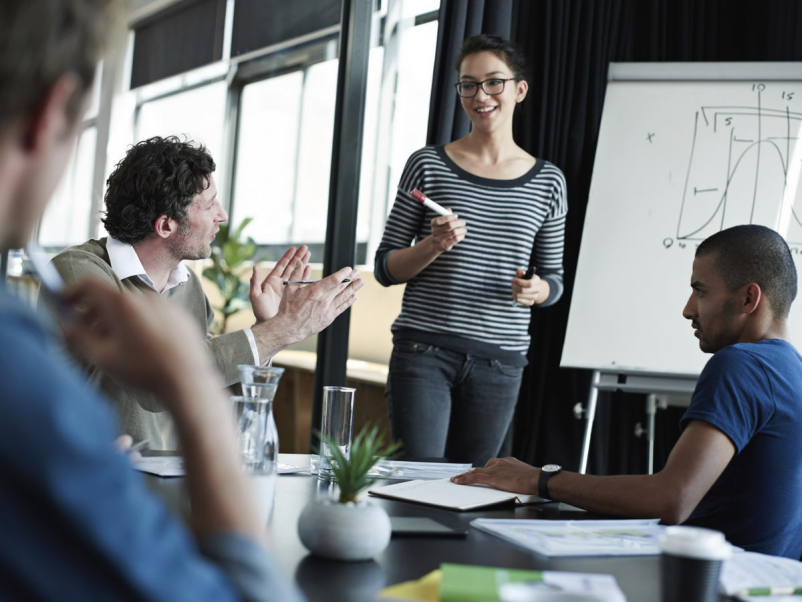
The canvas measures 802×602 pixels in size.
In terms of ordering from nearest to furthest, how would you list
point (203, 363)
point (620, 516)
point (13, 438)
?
point (13, 438)
point (203, 363)
point (620, 516)

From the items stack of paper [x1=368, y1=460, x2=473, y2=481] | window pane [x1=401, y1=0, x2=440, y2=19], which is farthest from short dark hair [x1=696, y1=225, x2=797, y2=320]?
window pane [x1=401, y1=0, x2=440, y2=19]

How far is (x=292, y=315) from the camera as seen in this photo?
1.80 m

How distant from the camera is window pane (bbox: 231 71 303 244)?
11.3 feet

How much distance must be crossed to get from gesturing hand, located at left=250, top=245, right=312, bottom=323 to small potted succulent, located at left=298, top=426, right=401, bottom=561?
3.37 feet

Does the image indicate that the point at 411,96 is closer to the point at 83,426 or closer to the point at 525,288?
the point at 525,288

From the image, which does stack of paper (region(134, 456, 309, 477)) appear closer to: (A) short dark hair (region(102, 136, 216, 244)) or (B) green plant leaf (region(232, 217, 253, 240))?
(A) short dark hair (region(102, 136, 216, 244))

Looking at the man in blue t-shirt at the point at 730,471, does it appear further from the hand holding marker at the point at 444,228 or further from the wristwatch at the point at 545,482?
the hand holding marker at the point at 444,228

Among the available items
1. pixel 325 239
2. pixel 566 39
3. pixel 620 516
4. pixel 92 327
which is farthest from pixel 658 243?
pixel 92 327

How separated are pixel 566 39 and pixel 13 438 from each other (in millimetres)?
3036

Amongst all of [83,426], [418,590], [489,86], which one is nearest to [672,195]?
[489,86]

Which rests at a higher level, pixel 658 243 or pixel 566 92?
pixel 566 92

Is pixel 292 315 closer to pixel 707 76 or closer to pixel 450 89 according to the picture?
pixel 450 89

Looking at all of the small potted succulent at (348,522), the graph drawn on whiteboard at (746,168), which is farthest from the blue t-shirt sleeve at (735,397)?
the graph drawn on whiteboard at (746,168)

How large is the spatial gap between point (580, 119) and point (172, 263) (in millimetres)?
1769
